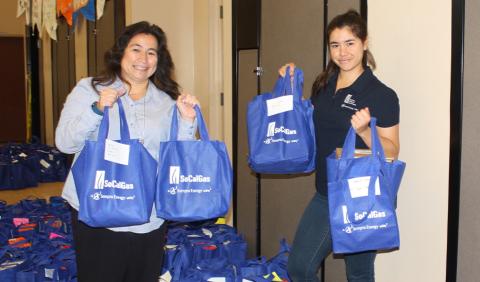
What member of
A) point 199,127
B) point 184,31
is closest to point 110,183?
point 199,127

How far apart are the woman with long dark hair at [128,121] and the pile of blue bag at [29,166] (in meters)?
5.81

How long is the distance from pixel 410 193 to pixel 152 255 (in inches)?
46.5

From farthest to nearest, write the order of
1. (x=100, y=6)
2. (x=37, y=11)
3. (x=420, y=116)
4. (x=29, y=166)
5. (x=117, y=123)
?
(x=37, y=11), (x=29, y=166), (x=100, y=6), (x=420, y=116), (x=117, y=123)

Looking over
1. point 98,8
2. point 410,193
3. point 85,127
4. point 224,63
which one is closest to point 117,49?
point 85,127

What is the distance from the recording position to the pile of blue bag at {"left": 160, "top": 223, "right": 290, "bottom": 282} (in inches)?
120

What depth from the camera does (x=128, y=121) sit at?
1907mm

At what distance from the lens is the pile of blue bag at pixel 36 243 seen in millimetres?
3162

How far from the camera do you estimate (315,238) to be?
2.11m

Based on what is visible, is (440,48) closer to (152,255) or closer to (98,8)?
(152,255)

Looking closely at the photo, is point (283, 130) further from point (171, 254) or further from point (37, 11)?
point (37, 11)

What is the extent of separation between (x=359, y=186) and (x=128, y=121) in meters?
0.87

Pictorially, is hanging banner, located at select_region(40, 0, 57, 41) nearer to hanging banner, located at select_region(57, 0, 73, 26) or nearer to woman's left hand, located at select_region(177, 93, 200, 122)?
hanging banner, located at select_region(57, 0, 73, 26)

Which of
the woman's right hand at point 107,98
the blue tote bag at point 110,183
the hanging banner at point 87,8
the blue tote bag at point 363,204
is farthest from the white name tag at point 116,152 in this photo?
the hanging banner at point 87,8

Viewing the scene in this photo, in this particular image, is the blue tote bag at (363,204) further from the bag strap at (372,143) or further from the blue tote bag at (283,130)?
the blue tote bag at (283,130)
